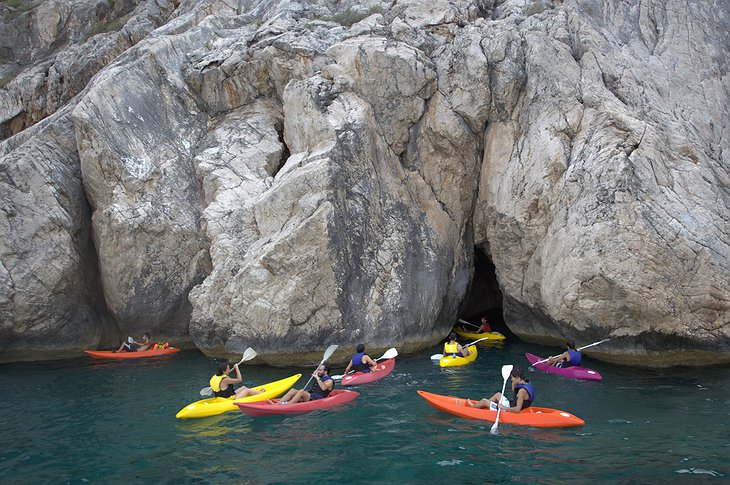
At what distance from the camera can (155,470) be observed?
911 centimetres

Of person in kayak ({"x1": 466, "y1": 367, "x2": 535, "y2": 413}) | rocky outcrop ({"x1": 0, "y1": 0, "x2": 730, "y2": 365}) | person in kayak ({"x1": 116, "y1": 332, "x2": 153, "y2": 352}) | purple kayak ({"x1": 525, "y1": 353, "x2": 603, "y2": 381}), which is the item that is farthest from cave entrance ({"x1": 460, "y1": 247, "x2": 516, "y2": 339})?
person in kayak ({"x1": 116, "y1": 332, "x2": 153, "y2": 352})

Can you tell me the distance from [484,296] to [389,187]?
32.3 ft

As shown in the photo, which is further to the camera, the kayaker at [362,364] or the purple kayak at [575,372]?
the kayaker at [362,364]

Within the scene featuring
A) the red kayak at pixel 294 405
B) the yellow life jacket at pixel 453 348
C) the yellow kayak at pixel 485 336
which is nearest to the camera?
the red kayak at pixel 294 405

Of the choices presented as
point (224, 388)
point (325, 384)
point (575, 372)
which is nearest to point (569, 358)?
point (575, 372)

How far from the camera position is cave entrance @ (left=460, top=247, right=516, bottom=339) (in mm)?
24625

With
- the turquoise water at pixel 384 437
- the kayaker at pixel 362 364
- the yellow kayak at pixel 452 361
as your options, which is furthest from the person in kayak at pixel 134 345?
the yellow kayak at pixel 452 361

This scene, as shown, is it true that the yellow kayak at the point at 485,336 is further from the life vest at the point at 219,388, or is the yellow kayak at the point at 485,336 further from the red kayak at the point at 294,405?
the life vest at the point at 219,388

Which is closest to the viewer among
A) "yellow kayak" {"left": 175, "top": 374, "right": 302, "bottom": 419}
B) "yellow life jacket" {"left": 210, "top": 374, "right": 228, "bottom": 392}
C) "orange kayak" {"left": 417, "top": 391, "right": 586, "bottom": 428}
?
"orange kayak" {"left": 417, "top": 391, "right": 586, "bottom": 428}

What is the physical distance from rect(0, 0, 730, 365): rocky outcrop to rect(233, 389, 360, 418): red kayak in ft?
11.4

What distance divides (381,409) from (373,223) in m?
7.08

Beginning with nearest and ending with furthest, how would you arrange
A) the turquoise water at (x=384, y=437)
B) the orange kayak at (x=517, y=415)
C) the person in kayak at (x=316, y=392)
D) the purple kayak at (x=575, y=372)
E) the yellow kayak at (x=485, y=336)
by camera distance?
1. the turquoise water at (x=384, y=437)
2. the orange kayak at (x=517, y=415)
3. the person in kayak at (x=316, y=392)
4. the purple kayak at (x=575, y=372)
5. the yellow kayak at (x=485, y=336)

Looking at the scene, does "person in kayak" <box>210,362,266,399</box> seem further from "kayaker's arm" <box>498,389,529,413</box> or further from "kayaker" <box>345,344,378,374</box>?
"kayaker's arm" <box>498,389,529,413</box>

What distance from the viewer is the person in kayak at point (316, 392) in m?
12.5
